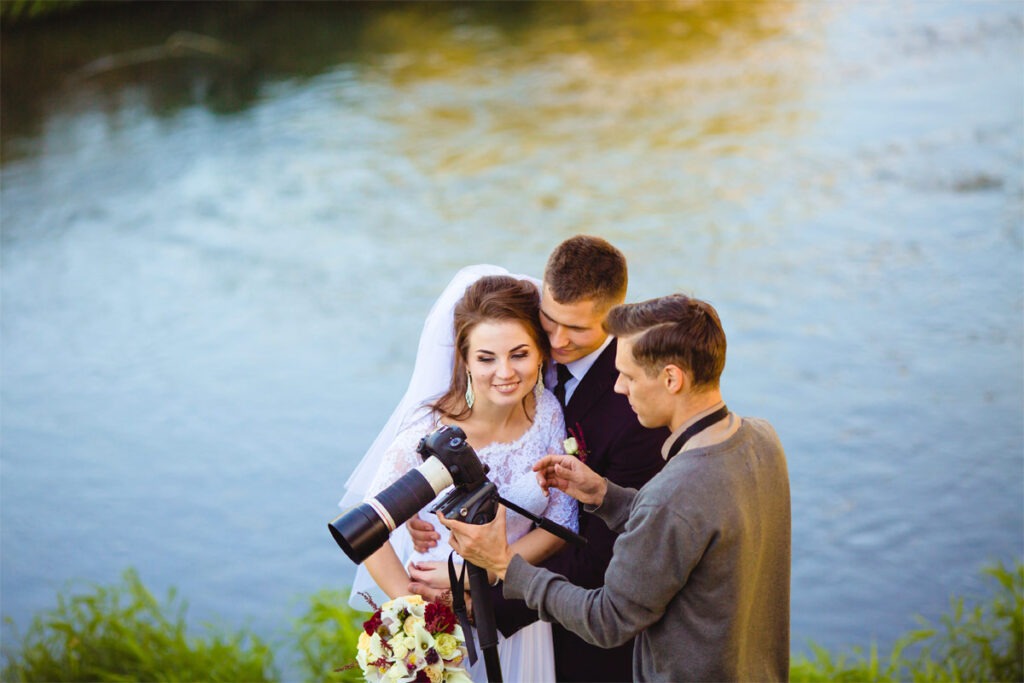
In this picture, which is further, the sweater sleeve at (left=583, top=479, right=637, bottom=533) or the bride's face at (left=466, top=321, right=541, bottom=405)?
the bride's face at (left=466, top=321, right=541, bottom=405)

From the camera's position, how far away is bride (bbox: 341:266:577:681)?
276 centimetres

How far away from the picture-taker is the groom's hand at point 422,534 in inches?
110

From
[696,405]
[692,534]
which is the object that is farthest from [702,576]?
→ [696,405]

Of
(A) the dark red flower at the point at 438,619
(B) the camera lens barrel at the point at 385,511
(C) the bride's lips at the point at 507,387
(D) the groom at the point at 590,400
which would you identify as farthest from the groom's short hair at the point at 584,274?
(A) the dark red flower at the point at 438,619

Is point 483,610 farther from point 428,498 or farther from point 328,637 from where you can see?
point 328,637

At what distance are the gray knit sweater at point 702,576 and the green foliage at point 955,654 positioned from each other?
211cm

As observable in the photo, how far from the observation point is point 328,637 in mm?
4516

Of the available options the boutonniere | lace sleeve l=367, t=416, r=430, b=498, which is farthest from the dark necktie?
lace sleeve l=367, t=416, r=430, b=498

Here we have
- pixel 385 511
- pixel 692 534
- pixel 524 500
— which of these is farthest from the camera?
pixel 524 500

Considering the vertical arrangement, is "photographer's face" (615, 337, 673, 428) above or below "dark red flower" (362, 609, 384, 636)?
above

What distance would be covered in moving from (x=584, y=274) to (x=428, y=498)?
2.31 ft

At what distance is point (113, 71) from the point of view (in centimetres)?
1298

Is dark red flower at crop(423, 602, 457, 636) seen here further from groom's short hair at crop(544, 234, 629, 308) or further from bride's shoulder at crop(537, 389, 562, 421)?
groom's short hair at crop(544, 234, 629, 308)

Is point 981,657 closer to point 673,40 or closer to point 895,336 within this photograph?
point 895,336
